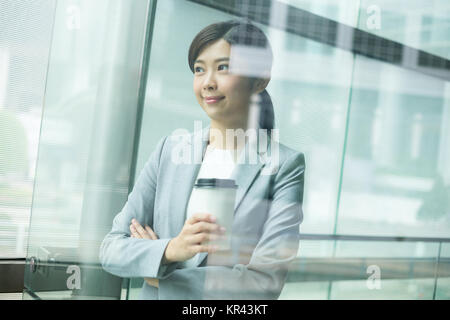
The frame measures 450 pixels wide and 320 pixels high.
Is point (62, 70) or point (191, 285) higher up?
point (62, 70)

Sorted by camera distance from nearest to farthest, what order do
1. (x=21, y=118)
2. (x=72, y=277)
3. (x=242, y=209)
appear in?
(x=242, y=209), (x=72, y=277), (x=21, y=118)

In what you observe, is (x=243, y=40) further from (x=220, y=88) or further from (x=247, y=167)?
(x=247, y=167)

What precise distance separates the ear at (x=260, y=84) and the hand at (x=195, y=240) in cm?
54

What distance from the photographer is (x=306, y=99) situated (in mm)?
2264

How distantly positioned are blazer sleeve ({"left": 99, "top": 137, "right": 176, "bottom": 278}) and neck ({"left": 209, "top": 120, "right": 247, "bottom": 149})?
202 millimetres

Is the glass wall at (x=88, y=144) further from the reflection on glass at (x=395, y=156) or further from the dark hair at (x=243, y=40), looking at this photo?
the reflection on glass at (x=395, y=156)

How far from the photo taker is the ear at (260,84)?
83.4 inches

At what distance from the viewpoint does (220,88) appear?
2.07 meters

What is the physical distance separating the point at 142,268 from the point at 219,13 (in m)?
1.05

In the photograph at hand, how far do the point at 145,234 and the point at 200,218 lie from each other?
231 mm

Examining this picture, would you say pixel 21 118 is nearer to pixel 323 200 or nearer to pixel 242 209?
pixel 242 209

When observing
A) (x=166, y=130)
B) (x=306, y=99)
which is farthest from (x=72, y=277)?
(x=306, y=99)

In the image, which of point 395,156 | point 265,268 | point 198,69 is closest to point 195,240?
point 265,268

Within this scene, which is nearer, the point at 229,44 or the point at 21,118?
the point at 229,44
